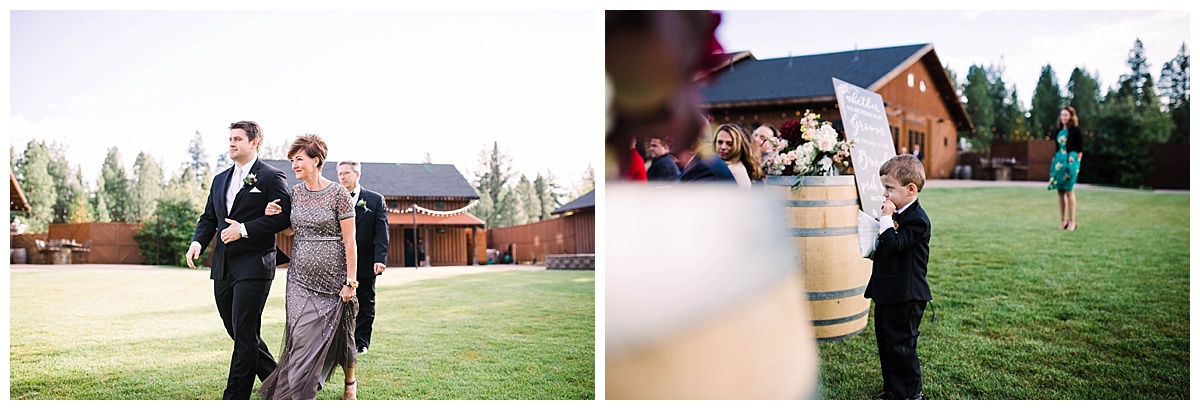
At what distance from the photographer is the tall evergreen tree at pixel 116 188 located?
10.3ft

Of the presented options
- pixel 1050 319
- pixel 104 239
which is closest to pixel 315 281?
pixel 104 239

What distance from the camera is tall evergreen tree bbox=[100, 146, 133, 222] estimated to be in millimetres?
3135

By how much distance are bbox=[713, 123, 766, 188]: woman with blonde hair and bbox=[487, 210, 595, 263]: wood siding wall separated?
0.88m

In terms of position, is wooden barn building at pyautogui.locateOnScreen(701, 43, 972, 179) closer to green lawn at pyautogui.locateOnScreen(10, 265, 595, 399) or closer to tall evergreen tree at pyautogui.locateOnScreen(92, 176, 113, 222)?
green lawn at pyautogui.locateOnScreen(10, 265, 595, 399)

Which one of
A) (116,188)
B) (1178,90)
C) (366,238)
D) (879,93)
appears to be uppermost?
(879,93)

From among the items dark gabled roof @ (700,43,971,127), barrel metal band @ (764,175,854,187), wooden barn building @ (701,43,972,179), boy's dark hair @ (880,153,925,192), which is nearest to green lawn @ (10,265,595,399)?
barrel metal band @ (764,175,854,187)

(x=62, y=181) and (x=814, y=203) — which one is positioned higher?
(x=62, y=181)

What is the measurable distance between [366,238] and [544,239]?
76 cm

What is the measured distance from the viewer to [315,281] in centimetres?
286

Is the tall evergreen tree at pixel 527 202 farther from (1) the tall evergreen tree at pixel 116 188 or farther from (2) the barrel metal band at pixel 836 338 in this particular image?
(1) the tall evergreen tree at pixel 116 188

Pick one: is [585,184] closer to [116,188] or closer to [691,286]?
[116,188]

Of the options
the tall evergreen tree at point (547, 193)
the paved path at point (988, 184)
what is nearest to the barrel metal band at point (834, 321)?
the tall evergreen tree at point (547, 193)

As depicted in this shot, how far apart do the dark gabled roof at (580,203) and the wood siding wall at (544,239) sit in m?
0.04

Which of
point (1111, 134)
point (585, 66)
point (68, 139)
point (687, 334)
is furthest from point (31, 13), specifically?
point (1111, 134)
